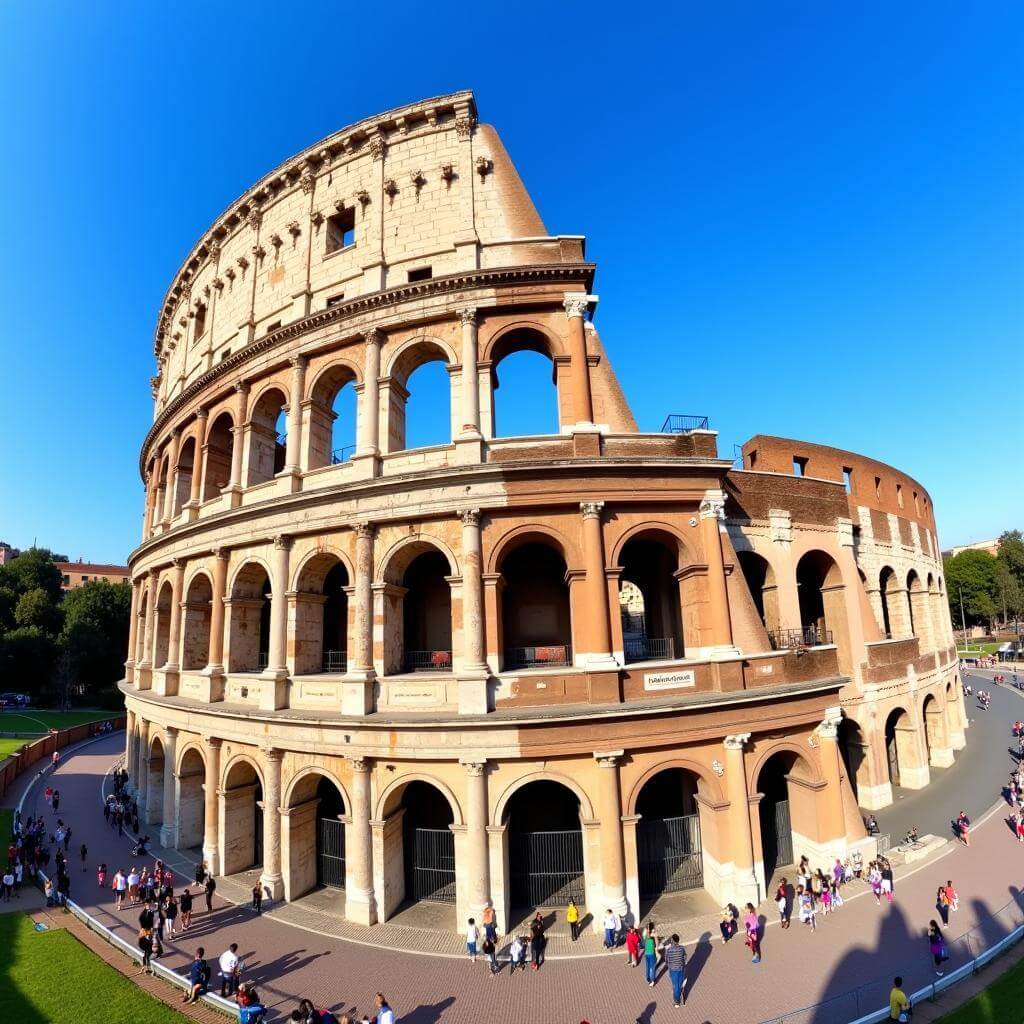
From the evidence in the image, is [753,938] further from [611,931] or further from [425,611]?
[425,611]

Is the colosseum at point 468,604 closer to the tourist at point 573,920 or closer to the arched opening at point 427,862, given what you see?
the arched opening at point 427,862

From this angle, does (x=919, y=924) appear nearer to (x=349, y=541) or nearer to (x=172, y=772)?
(x=349, y=541)

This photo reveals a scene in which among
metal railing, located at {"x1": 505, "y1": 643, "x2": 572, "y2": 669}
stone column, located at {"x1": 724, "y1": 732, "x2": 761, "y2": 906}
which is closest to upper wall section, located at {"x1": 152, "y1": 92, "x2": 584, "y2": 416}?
metal railing, located at {"x1": 505, "y1": 643, "x2": 572, "y2": 669}

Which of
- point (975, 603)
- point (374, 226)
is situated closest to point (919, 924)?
point (374, 226)

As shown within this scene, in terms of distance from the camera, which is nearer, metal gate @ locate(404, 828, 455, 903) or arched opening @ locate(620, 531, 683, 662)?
metal gate @ locate(404, 828, 455, 903)

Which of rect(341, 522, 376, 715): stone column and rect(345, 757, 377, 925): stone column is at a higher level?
rect(341, 522, 376, 715): stone column

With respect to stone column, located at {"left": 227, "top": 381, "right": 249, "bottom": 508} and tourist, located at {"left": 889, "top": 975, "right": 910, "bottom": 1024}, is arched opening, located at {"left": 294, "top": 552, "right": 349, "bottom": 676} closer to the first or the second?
stone column, located at {"left": 227, "top": 381, "right": 249, "bottom": 508}

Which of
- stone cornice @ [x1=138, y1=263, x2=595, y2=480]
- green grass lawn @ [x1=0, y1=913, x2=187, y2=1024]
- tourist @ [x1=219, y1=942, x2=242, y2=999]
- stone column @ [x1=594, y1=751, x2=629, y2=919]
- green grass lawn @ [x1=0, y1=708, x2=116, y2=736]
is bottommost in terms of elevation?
green grass lawn @ [x1=0, y1=913, x2=187, y2=1024]
